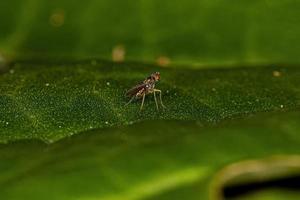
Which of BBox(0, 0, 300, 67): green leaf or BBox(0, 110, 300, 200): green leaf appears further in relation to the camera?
BBox(0, 0, 300, 67): green leaf

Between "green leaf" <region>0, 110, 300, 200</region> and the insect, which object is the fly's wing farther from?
"green leaf" <region>0, 110, 300, 200</region>

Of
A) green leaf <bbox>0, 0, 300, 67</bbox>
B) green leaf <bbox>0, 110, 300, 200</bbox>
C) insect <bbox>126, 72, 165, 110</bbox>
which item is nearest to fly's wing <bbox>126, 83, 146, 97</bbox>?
insect <bbox>126, 72, 165, 110</bbox>

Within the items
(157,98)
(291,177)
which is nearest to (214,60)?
(157,98)

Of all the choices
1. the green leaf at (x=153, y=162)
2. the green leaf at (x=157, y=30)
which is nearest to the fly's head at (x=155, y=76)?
the green leaf at (x=157, y=30)

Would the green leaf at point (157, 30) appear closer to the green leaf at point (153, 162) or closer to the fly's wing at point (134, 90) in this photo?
the fly's wing at point (134, 90)

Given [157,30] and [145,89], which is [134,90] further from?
[157,30]

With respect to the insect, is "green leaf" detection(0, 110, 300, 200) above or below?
below
